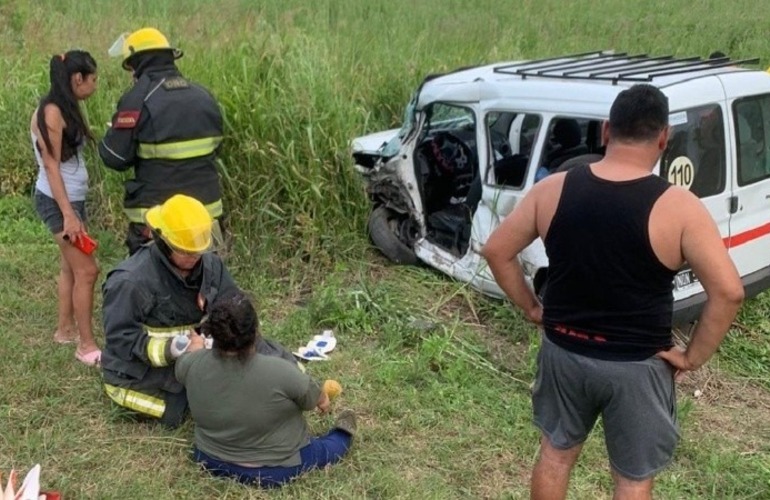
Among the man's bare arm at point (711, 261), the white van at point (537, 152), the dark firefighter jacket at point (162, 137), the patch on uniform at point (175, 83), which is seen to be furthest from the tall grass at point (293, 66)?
the man's bare arm at point (711, 261)

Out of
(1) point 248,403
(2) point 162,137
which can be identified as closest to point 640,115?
(1) point 248,403

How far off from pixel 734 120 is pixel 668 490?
226 centimetres

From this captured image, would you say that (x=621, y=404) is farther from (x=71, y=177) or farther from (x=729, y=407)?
(x=71, y=177)

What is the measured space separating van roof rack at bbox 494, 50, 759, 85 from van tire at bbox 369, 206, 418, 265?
1.32 metres

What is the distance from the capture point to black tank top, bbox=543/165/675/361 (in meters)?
2.48

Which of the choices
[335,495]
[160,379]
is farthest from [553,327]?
[160,379]

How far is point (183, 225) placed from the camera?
11.7 feet

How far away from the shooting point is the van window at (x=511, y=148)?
5402mm

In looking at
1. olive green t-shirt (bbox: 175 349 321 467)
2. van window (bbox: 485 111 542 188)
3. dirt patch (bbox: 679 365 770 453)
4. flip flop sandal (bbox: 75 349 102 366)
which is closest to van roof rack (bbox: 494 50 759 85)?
van window (bbox: 485 111 542 188)

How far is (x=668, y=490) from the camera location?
12.2 ft

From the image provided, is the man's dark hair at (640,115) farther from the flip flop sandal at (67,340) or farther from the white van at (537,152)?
the flip flop sandal at (67,340)

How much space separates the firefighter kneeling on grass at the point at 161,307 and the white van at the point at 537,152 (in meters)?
1.68

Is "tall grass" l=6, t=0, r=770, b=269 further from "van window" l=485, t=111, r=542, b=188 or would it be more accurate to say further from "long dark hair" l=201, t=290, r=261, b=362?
"long dark hair" l=201, t=290, r=261, b=362

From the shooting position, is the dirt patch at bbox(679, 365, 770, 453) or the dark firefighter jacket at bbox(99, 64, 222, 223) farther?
the dark firefighter jacket at bbox(99, 64, 222, 223)
